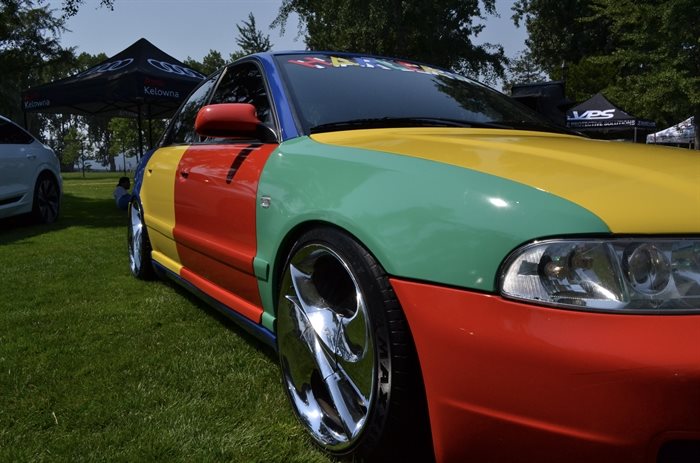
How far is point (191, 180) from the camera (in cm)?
268

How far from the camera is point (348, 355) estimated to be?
161 cm

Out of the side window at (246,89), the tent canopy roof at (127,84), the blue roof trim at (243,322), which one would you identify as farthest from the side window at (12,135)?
the side window at (246,89)

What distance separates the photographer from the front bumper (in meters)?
1.05

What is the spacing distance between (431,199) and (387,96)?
1.14 metres

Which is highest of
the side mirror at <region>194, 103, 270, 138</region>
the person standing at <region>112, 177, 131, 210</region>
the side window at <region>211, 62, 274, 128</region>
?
the side window at <region>211, 62, 274, 128</region>

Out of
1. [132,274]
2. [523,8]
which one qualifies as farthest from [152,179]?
[523,8]

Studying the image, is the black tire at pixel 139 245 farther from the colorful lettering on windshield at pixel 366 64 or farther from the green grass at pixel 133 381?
the colorful lettering on windshield at pixel 366 64

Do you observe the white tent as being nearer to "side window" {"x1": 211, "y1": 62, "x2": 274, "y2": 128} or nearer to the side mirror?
"side window" {"x1": 211, "y1": 62, "x2": 274, "y2": 128}

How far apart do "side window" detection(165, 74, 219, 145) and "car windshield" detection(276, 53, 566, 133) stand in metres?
0.85

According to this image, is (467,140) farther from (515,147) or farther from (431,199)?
(431,199)

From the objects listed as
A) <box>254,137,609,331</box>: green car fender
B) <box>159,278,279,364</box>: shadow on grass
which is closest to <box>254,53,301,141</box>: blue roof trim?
<box>254,137,609,331</box>: green car fender

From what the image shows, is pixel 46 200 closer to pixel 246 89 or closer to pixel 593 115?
pixel 246 89

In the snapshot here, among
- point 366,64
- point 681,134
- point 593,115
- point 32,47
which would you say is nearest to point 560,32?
point 681,134

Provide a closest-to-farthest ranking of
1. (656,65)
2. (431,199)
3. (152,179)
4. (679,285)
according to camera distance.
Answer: (679,285)
(431,199)
(152,179)
(656,65)
